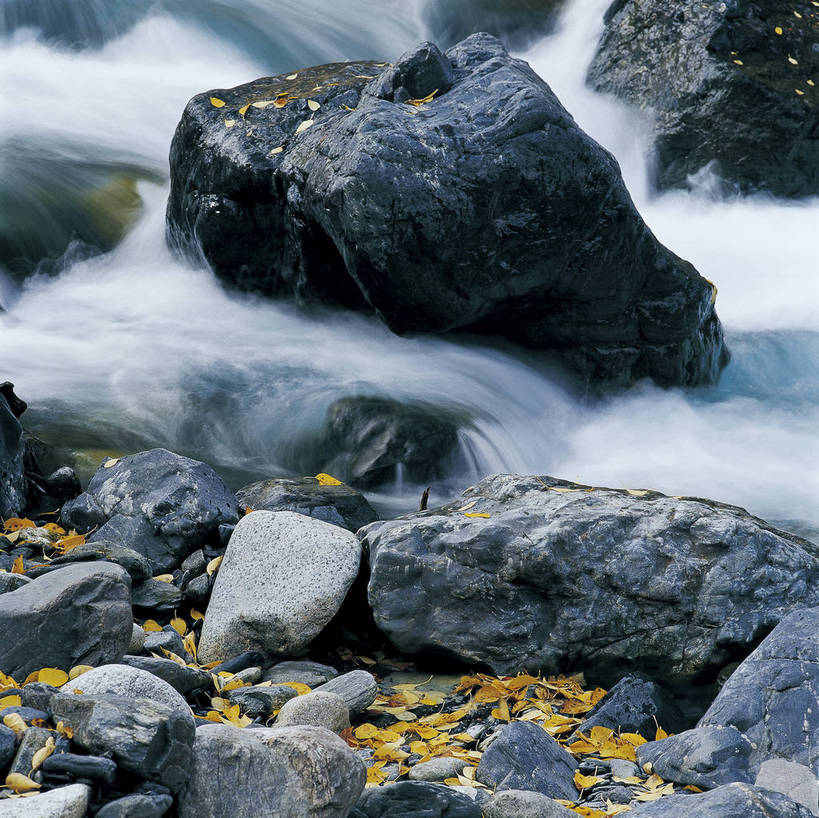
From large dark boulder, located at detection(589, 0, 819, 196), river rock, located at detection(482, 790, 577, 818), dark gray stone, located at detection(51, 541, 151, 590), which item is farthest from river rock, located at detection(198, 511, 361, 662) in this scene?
large dark boulder, located at detection(589, 0, 819, 196)

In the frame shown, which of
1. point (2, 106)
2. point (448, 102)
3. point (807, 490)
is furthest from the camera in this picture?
point (2, 106)

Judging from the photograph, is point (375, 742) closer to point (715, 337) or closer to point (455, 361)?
point (455, 361)

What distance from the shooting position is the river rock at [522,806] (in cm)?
280

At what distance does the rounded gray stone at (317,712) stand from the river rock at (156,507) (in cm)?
149

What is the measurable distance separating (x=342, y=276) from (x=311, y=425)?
4.17 ft

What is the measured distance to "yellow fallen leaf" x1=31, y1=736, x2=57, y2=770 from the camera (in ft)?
8.11

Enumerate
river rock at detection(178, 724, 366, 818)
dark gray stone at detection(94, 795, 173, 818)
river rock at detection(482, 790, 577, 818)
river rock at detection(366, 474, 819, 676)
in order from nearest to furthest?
1. dark gray stone at detection(94, 795, 173, 818)
2. river rock at detection(178, 724, 366, 818)
3. river rock at detection(482, 790, 577, 818)
4. river rock at detection(366, 474, 819, 676)

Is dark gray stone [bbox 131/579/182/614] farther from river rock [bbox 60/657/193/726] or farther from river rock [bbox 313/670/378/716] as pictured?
river rock [bbox 60/657/193/726]

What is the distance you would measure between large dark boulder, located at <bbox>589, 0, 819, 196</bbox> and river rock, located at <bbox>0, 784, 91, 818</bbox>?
1037 centimetres

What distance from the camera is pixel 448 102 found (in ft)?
21.3

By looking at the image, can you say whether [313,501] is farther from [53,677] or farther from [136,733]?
[136,733]

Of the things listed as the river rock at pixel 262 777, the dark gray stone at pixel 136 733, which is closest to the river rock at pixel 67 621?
the dark gray stone at pixel 136 733

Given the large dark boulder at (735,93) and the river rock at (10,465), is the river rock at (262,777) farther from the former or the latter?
the large dark boulder at (735,93)

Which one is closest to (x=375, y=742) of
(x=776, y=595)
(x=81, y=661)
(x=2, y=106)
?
(x=81, y=661)
